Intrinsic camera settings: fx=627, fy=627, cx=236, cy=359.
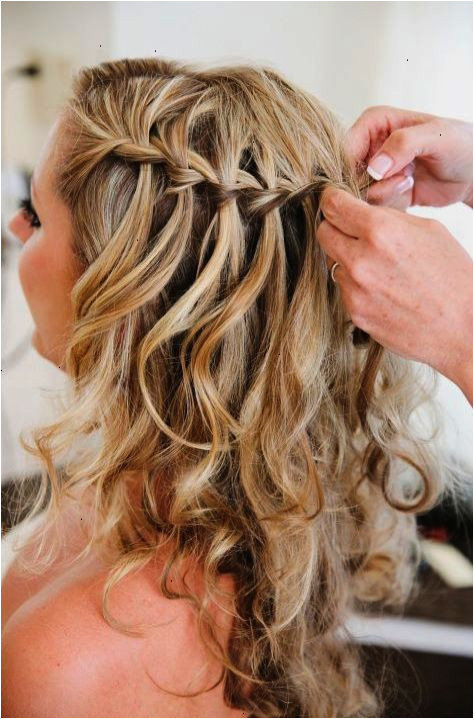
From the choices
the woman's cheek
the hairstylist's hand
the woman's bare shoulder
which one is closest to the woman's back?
the woman's bare shoulder

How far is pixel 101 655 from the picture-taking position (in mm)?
754

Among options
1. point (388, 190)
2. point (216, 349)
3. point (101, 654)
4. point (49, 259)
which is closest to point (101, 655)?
point (101, 654)

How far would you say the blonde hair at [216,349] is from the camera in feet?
2.39

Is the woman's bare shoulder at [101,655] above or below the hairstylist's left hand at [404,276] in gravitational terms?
below

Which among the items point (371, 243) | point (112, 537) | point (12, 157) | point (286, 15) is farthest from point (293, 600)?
point (12, 157)

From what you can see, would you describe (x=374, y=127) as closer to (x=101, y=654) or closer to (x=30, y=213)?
(x=30, y=213)

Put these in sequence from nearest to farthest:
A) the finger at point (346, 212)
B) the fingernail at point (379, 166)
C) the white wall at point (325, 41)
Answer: the finger at point (346, 212) → the fingernail at point (379, 166) → the white wall at point (325, 41)

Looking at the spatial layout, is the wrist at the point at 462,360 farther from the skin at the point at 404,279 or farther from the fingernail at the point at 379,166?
the fingernail at the point at 379,166

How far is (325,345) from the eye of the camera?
81 centimetres

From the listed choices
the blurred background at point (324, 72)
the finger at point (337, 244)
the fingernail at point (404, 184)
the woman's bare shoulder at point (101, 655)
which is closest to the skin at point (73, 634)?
the woman's bare shoulder at point (101, 655)

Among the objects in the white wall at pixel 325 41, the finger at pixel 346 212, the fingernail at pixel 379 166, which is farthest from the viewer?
the white wall at pixel 325 41

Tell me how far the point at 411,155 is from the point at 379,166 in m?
0.06

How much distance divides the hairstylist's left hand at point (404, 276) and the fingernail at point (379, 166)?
0.12 m

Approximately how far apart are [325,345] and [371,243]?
172mm
